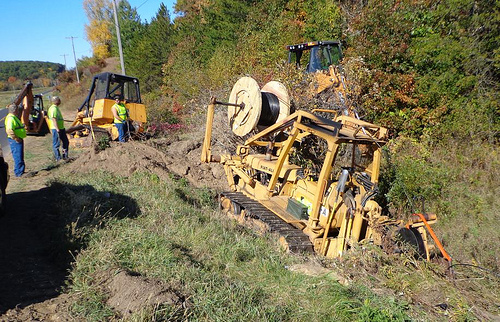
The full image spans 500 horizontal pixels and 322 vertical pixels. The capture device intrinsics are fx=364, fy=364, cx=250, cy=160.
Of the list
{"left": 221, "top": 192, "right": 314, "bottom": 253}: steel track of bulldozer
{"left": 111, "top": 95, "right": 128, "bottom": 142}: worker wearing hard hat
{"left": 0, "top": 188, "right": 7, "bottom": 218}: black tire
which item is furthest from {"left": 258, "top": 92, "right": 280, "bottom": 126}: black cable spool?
{"left": 111, "top": 95, "right": 128, "bottom": 142}: worker wearing hard hat

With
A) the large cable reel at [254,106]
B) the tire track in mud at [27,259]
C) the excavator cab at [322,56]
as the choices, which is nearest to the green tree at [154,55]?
the excavator cab at [322,56]

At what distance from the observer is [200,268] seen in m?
4.22

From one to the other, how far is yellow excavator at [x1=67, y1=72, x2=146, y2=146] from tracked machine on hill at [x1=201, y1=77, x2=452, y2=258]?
5309 millimetres

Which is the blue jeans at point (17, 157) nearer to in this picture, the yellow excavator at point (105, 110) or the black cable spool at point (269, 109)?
the yellow excavator at point (105, 110)

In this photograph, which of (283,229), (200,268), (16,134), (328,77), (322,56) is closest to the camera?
(200,268)

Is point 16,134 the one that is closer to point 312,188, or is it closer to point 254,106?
point 254,106

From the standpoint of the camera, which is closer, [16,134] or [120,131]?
[16,134]

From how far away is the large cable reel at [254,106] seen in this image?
6841 millimetres

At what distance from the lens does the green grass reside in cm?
343

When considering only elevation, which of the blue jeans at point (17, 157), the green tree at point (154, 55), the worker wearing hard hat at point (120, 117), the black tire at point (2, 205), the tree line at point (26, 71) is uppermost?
the tree line at point (26, 71)

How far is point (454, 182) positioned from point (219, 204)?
505 cm

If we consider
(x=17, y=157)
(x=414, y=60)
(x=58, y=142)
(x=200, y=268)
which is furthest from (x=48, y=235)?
(x=414, y=60)

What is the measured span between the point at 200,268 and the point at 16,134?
656 cm

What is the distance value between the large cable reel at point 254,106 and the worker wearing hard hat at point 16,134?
16.5 ft
